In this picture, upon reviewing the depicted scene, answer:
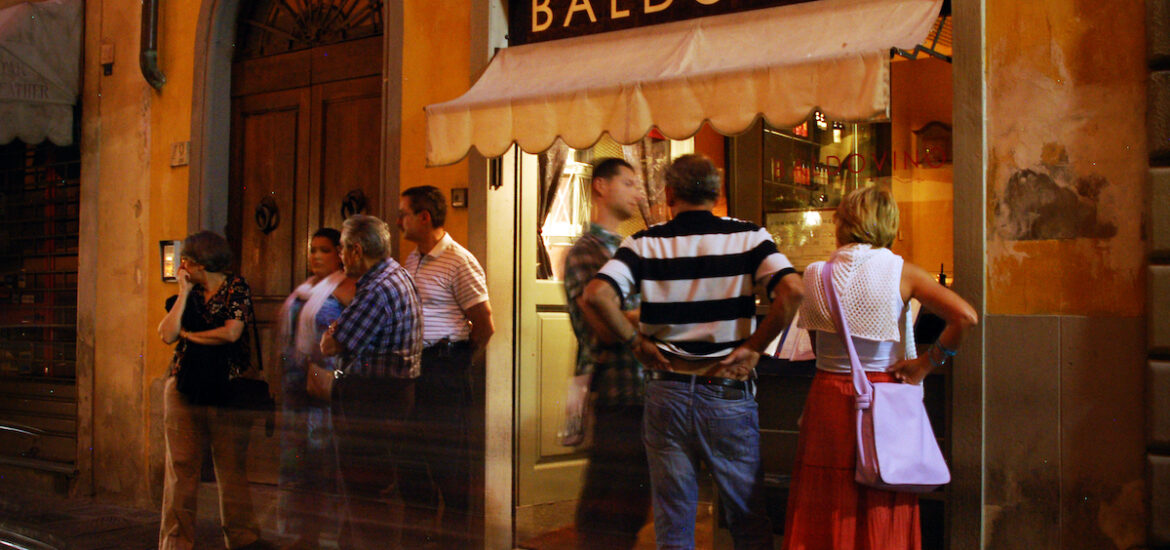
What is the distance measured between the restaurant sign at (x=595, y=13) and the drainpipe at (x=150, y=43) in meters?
3.46

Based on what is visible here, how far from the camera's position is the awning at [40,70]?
327 inches

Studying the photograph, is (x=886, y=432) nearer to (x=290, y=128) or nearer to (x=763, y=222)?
(x=763, y=222)

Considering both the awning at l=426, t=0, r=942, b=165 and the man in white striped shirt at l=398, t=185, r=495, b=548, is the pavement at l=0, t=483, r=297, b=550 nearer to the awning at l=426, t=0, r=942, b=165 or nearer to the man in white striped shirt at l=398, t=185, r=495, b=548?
the man in white striped shirt at l=398, t=185, r=495, b=548

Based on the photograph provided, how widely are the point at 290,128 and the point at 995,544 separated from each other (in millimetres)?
5822

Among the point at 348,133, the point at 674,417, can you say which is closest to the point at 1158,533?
the point at 674,417

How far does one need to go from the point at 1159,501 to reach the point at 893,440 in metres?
1.32

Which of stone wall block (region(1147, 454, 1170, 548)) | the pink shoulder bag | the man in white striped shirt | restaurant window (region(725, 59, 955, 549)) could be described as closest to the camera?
the pink shoulder bag

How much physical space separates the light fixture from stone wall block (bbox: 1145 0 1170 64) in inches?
265

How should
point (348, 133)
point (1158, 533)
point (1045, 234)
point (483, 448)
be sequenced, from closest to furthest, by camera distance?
1. point (1158, 533)
2. point (1045, 234)
3. point (483, 448)
4. point (348, 133)

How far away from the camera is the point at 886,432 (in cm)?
372

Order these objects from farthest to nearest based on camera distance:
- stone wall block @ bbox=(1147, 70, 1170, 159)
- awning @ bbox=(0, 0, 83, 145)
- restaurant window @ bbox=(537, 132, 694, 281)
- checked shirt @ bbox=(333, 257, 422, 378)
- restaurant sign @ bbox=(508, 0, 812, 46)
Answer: awning @ bbox=(0, 0, 83, 145) < restaurant window @ bbox=(537, 132, 694, 281) < restaurant sign @ bbox=(508, 0, 812, 46) < checked shirt @ bbox=(333, 257, 422, 378) < stone wall block @ bbox=(1147, 70, 1170, 159)

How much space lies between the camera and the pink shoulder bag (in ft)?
12.1

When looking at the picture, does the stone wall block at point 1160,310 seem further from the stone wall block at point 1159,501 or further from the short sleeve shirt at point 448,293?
the short sleeve shirt at point 448,293

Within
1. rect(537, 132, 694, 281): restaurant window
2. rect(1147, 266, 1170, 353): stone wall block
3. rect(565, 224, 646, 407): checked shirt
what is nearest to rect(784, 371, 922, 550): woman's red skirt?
rect(565, 224, 646, 407): checked shirt
